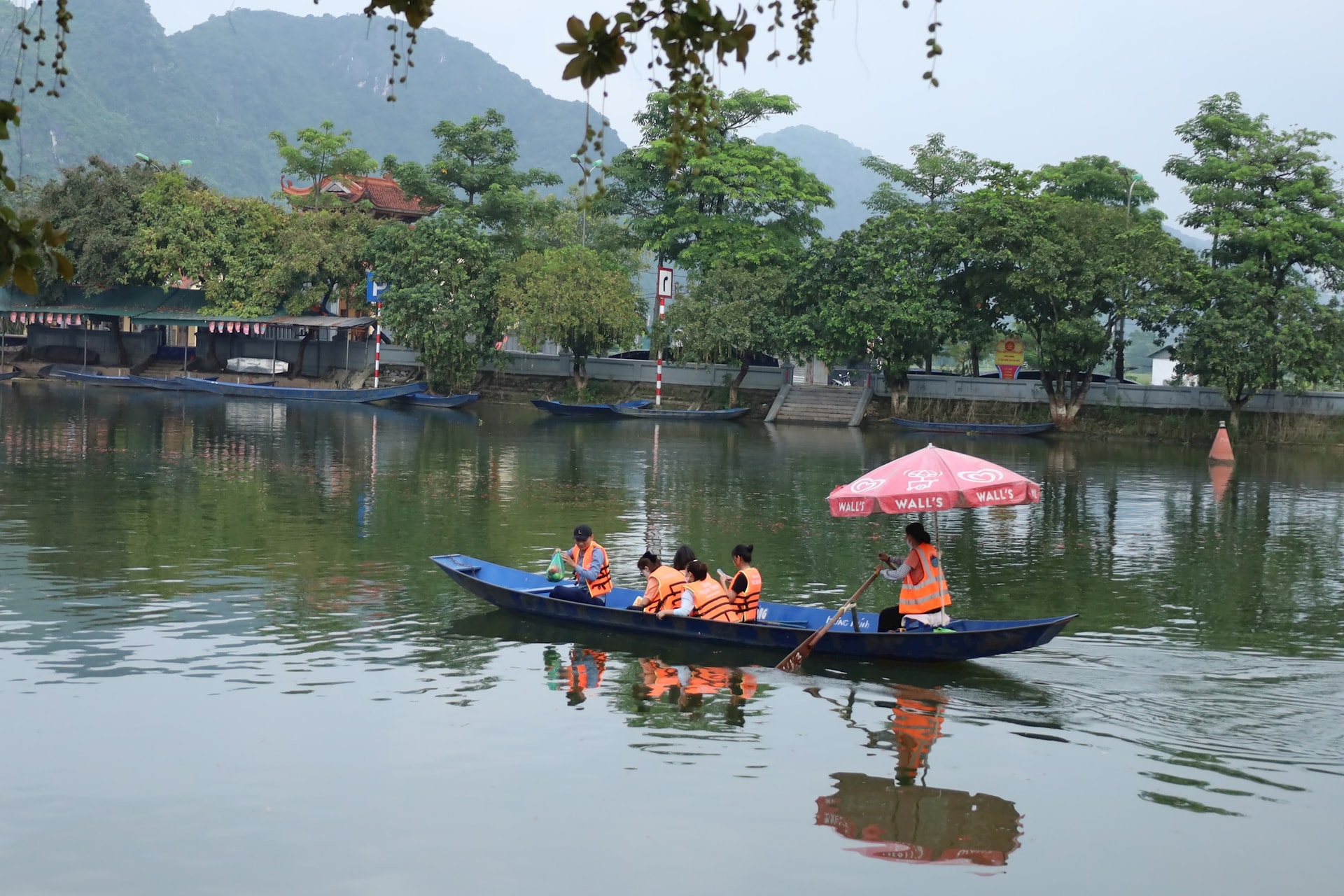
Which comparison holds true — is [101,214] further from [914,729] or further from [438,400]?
[914,729]

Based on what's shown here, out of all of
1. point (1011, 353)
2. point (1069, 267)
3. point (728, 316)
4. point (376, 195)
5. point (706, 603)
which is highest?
point (376, 195)

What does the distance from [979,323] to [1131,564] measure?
27187mm

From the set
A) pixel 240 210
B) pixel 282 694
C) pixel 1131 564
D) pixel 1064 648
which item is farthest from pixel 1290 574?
pixel 240 210

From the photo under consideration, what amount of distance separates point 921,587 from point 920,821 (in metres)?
3.97

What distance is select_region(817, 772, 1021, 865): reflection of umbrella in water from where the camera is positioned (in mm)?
8672

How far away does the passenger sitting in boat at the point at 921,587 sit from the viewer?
12.8 m

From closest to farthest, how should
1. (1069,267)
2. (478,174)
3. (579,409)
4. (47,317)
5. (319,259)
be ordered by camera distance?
(1069,267)
(579,409)
(319,259)
(478,174)
(47,317)

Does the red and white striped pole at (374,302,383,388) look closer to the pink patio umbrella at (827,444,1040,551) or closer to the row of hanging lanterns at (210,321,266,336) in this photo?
the row of hanging lanterns at (210,321,266,336)

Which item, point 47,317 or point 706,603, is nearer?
point 706,603

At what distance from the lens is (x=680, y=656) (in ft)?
44.5

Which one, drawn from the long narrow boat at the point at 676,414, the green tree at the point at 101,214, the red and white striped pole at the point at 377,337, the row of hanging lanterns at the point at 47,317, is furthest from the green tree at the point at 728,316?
the row of hanging lanterns at the point at 47,317

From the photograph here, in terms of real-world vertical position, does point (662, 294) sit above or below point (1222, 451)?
above

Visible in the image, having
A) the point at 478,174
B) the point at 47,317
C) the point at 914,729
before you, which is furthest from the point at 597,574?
the point at 47,317

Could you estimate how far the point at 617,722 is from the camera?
36.9ft
